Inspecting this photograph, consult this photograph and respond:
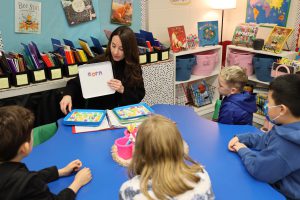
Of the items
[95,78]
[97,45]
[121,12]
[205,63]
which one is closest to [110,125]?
[95,78]

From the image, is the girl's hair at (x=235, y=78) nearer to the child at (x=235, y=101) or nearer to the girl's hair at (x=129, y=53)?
the child at (x=235, y=101)

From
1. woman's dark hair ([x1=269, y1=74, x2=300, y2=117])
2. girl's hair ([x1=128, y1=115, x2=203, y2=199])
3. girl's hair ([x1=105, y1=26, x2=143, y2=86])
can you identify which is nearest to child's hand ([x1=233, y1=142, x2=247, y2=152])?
woman's dark hair ([x1=269, y1=74, x2=300, y2=117])

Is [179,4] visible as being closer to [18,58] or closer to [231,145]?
[18,58]

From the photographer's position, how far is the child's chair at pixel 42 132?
188 centimetres

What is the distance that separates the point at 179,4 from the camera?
11.8 feet

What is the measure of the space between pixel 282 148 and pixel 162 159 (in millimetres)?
569

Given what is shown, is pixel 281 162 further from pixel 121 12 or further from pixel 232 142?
pixel 121 12

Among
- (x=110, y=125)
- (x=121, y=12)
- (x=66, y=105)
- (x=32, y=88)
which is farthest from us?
(x=121, y=12)

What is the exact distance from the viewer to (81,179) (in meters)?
1.32

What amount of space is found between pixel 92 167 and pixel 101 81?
746 millimetres

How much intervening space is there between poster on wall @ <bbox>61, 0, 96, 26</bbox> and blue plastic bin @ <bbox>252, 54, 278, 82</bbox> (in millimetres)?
1870

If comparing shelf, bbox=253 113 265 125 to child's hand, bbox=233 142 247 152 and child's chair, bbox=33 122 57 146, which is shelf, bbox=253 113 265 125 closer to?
child's hand, bbox=233 142 247 152

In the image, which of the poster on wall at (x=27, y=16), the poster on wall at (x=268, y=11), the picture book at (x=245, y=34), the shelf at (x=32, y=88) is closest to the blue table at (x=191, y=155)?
the shelf at (x=32, y=88)

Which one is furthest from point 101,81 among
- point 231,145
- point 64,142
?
point 231,145
